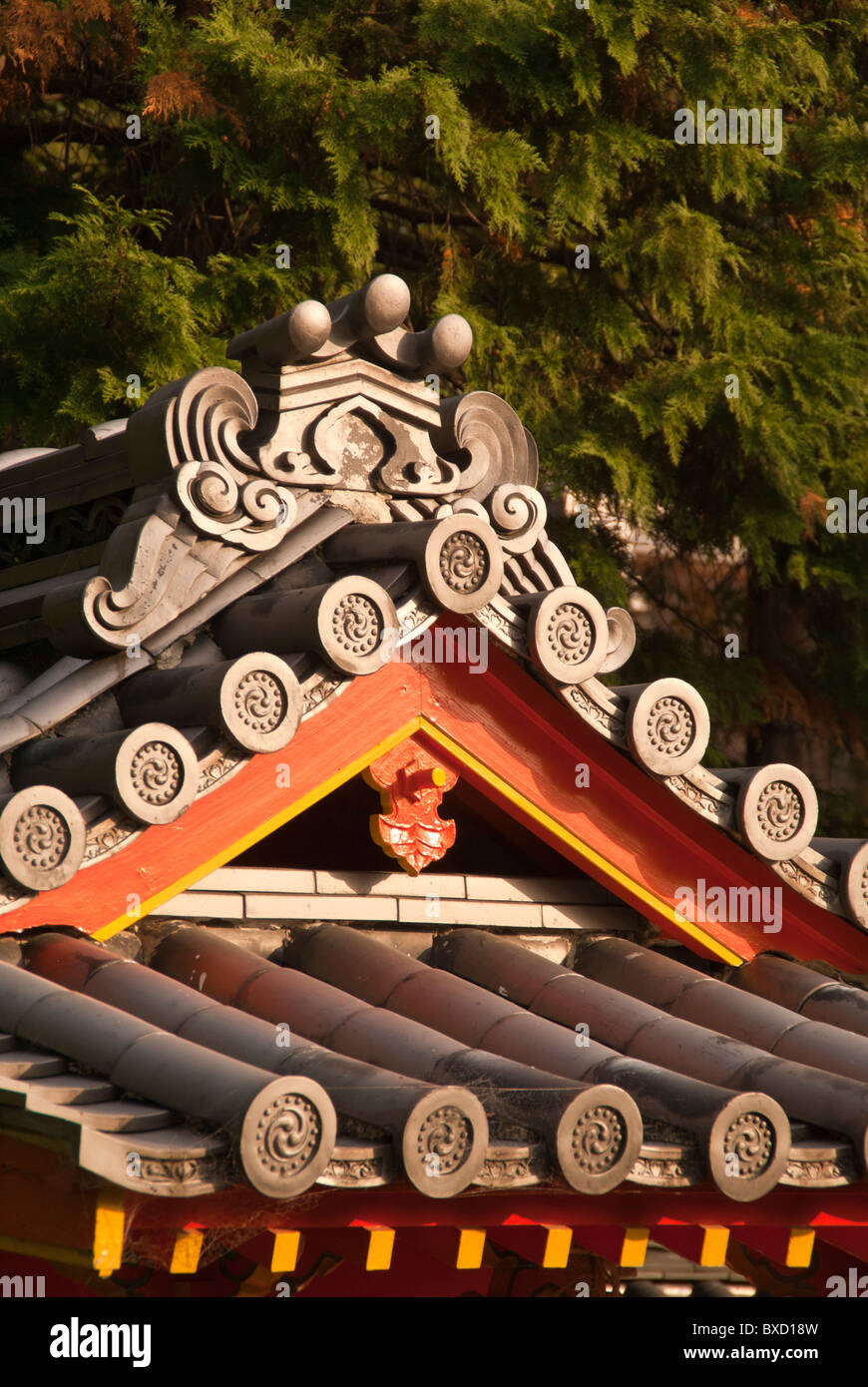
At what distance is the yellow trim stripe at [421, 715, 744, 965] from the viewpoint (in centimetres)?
438

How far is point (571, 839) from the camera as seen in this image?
4.52 metres

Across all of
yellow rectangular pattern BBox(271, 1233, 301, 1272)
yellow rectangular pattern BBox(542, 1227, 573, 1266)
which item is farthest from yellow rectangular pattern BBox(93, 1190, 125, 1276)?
yellow rectangular pattern BBox(542, 1227, 573, 1266)

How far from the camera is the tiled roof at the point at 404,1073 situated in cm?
305

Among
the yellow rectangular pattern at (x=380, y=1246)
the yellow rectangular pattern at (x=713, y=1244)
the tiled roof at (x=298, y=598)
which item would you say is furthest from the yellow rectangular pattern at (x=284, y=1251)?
the yellow rectangular pattern at (x=713, y=1244)

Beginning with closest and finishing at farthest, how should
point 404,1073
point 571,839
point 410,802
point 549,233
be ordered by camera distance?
point 404,1073 < point 410,802 < point 571,839 < point 549,233

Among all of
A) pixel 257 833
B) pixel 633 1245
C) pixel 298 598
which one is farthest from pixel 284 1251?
pixel 298 598

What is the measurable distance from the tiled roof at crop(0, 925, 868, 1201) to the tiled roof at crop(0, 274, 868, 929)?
438 mm

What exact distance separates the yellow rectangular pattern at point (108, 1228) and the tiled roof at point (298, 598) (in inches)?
32.4

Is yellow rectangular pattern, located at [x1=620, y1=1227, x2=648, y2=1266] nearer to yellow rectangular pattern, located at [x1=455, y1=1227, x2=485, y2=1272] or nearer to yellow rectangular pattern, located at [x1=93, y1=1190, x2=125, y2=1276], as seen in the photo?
yellow rectangular pattern, located at [x1=455, y1=1227, x2=485, y2=1272]

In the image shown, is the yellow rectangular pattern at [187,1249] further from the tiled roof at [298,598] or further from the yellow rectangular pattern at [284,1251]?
the tiled roof at [298,598]

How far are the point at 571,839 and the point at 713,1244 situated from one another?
3.87 feet

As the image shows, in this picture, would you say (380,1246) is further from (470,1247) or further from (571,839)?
(571,839)

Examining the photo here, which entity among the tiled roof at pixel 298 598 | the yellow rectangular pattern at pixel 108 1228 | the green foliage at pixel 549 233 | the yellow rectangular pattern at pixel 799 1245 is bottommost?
the yellow rectangular pattern at pixel 799 1245
